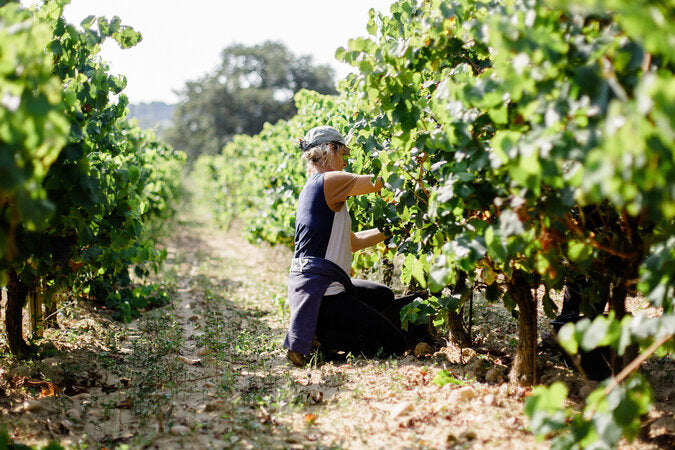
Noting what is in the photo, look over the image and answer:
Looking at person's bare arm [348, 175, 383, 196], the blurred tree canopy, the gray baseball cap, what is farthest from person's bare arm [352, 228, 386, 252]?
the blurred tree canopy

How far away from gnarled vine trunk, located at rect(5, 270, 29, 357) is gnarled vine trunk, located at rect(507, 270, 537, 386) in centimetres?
273

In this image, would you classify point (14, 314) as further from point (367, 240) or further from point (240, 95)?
point (240, 95)

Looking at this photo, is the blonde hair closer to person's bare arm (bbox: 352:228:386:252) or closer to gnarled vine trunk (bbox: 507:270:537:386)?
person's bare arm (bbox: 352:228:386:252)

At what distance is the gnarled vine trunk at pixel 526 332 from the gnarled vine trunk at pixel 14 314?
108 inches

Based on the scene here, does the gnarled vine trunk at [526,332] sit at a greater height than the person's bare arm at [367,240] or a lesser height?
lesser

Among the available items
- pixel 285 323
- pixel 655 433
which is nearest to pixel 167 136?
pixel 285 323

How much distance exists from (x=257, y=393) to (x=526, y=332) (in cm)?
143

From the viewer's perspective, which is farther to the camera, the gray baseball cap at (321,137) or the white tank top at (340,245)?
the gray baseball cap at (321,137)

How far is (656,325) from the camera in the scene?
1.57 metres

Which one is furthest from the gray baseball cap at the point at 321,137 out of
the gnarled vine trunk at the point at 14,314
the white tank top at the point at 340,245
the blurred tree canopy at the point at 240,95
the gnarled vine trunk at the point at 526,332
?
the blurred tree canopy at the point at 240,95

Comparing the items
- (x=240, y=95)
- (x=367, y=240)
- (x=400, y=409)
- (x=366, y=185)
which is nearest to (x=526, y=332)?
(x=400, y=409)

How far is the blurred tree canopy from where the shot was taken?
42.5m

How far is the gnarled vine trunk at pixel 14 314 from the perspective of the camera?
121 inches

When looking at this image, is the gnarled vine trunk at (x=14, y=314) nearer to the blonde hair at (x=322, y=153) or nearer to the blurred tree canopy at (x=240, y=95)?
the blonde hair at (x=322, y=153)
